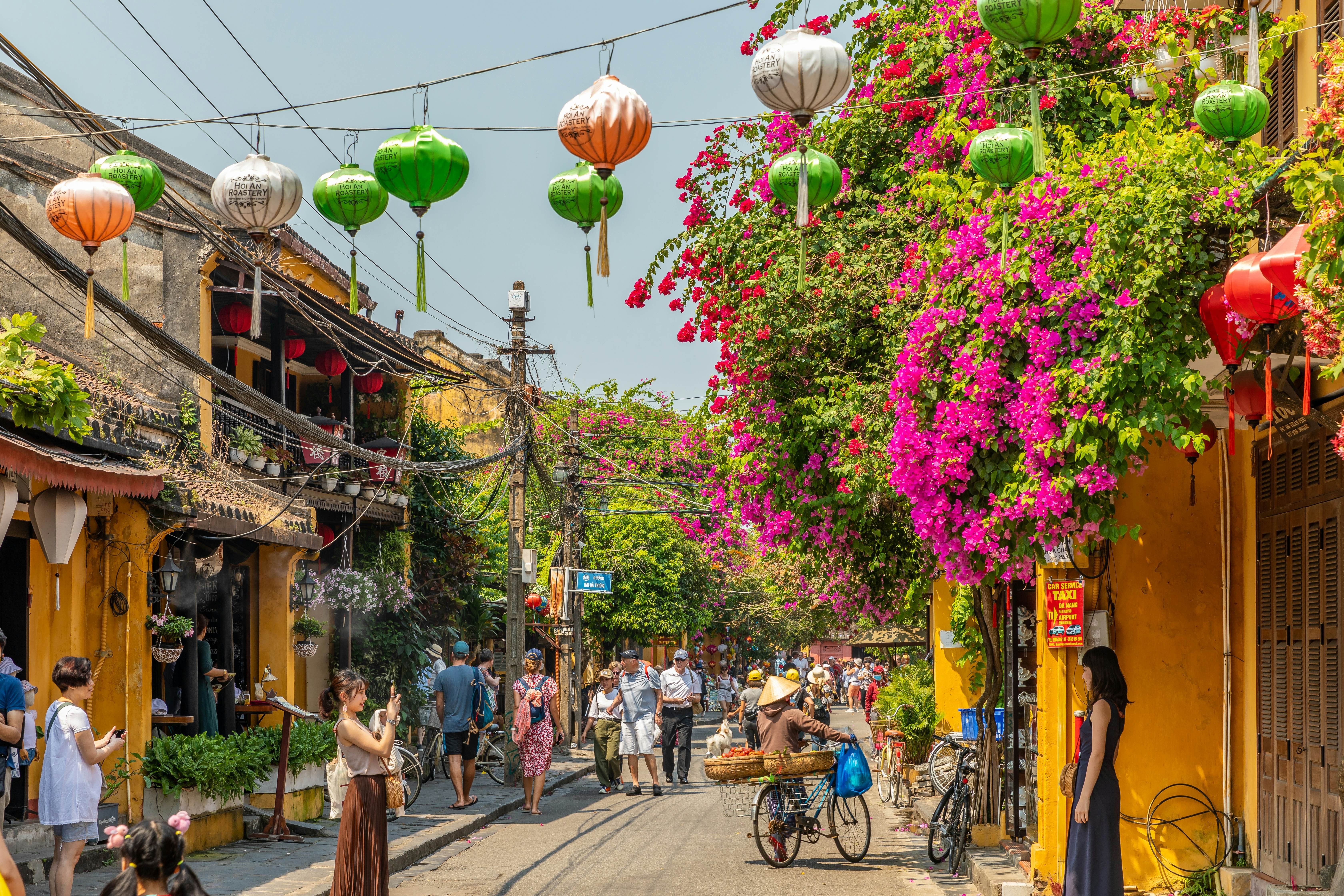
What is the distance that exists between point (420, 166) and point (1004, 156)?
11.8 ft

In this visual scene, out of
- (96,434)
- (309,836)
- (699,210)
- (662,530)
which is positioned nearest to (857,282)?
(699,210)

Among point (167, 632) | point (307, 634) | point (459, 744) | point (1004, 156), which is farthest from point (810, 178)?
point (307, 634)

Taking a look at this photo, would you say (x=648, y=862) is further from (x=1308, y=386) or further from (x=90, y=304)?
(x=1308, y=386)

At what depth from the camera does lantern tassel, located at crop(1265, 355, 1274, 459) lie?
6.65m

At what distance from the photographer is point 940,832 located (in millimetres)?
12453

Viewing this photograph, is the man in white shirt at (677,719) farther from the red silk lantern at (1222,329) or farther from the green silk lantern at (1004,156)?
the red silk lantern at (1222,329)

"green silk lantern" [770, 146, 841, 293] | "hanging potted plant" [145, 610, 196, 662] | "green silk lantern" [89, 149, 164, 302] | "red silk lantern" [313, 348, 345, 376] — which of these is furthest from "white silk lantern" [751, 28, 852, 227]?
"red silk lantern" [313, 348, 345, 376]

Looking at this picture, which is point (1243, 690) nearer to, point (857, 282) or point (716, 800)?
point (857, 282)

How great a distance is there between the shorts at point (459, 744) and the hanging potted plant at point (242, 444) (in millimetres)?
4471

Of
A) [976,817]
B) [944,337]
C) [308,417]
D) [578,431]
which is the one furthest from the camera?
[578,431]

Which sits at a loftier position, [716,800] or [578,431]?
[578,431]

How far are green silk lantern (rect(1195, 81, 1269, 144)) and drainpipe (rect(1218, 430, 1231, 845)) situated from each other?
9.65ft

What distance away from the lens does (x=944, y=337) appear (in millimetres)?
9242

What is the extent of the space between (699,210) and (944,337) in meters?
4.89
